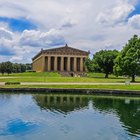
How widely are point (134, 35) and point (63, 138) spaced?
66.4 meters

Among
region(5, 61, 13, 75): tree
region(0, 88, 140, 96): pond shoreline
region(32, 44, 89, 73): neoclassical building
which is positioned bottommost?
region(0, 88, 140, 96): pond shoreline

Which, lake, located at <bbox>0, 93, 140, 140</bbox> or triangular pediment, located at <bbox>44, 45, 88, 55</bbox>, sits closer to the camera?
lake, located at <bbox>0, 93, 140, 140</bbox>

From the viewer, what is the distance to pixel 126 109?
3934cm

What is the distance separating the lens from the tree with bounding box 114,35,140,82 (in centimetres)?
8031

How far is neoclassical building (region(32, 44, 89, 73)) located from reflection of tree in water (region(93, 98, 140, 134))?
14035 cm

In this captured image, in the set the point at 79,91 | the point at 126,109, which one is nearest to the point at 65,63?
the point at 79,91

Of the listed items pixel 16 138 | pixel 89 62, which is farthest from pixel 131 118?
pixel 89 62

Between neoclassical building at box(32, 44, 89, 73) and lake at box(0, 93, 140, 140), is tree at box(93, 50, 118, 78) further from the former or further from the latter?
lake at box(0, 93, 140, 140)

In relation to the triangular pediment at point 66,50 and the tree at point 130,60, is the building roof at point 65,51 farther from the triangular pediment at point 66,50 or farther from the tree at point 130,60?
the tree at point 130,60

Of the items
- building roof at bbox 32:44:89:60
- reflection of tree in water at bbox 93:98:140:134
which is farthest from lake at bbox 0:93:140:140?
building roof at bbox 32:44:89:60

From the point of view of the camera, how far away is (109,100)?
156 feet

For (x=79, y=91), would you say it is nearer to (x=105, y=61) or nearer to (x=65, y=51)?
(x=105, y=61)

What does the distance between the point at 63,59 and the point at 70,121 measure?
6291 inches

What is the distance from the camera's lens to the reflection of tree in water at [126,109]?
28306 millimetres
